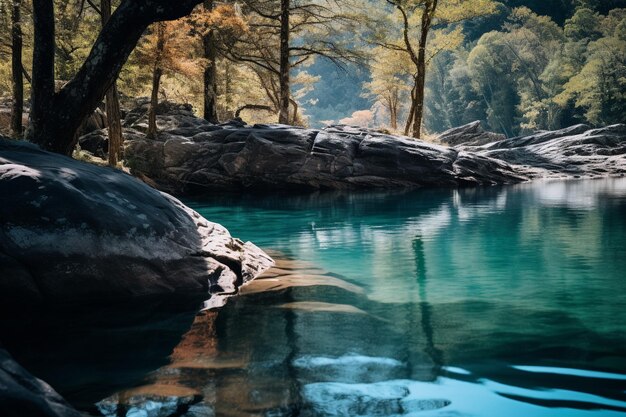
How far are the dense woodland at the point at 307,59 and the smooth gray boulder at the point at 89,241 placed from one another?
112 inches

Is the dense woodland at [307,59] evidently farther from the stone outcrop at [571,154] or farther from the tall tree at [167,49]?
the stone outcrop at [571,154]

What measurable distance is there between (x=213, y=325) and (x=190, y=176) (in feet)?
51.9

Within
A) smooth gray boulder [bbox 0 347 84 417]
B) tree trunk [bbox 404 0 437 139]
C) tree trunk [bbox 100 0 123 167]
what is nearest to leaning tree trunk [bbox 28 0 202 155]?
smooth gray boulder [bbox 0 347 84 417]

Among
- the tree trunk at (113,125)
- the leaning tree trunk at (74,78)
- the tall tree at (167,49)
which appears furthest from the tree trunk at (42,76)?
the tall tree at (167,49)

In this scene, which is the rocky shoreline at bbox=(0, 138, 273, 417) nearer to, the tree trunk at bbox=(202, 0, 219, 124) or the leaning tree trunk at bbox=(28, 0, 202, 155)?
the leaning tree trunk at bbox=(28, 0, 202, 155)

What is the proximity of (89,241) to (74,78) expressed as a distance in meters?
3.99

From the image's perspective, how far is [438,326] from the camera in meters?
4.52

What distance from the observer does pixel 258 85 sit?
3581 centimetres

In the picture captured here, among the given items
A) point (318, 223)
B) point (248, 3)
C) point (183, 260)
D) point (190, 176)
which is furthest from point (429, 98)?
point (183, 260)

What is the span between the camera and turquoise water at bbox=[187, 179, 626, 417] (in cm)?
316

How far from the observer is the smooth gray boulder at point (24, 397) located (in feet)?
6.78

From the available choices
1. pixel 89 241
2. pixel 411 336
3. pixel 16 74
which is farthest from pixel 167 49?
pixel 411 336

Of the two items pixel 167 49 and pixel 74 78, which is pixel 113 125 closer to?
pixel 167 49

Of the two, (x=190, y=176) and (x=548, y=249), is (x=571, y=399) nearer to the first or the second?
(x=548, y=249)
